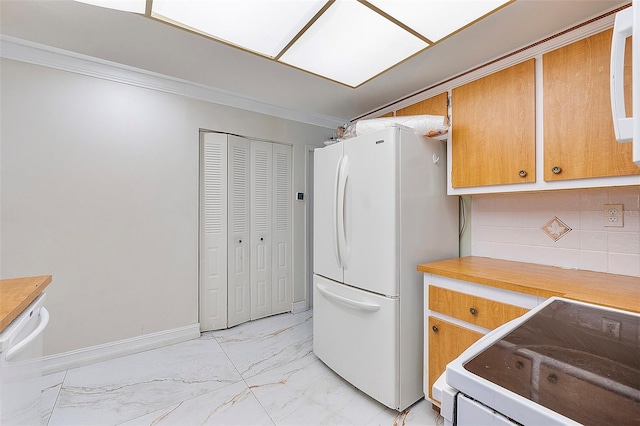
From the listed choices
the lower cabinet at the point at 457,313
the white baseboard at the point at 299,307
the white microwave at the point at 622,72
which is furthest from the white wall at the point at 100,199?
the white microwave at the point at 622,72

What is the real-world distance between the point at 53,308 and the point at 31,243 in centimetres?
50

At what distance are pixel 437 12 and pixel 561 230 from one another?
146cm

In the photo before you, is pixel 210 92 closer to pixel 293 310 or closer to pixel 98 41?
pixel 98 41

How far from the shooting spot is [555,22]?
1446 millimetres

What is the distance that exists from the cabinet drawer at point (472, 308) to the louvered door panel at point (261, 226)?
1880mm

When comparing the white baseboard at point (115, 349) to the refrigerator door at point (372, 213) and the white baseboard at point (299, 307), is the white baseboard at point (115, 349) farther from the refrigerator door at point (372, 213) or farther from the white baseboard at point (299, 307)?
the refrigerator door at point (372, 213)

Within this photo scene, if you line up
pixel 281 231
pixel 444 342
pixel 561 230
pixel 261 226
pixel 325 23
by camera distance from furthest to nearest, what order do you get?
pixel 281 231 < pixel 261 226 < pixel 561 230 < pixel 444 342 < pixel 325 23

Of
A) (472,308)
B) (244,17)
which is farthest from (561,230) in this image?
(244,17)

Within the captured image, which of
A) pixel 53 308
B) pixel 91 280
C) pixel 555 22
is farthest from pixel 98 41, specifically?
pixel 555 22

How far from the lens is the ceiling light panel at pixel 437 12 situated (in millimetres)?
1301

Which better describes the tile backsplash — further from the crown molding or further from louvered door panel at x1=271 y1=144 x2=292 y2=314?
the crown molding

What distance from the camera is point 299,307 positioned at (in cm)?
323

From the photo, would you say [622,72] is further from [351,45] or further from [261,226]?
[261,226]

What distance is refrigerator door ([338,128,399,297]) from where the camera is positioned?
5.34 ft
